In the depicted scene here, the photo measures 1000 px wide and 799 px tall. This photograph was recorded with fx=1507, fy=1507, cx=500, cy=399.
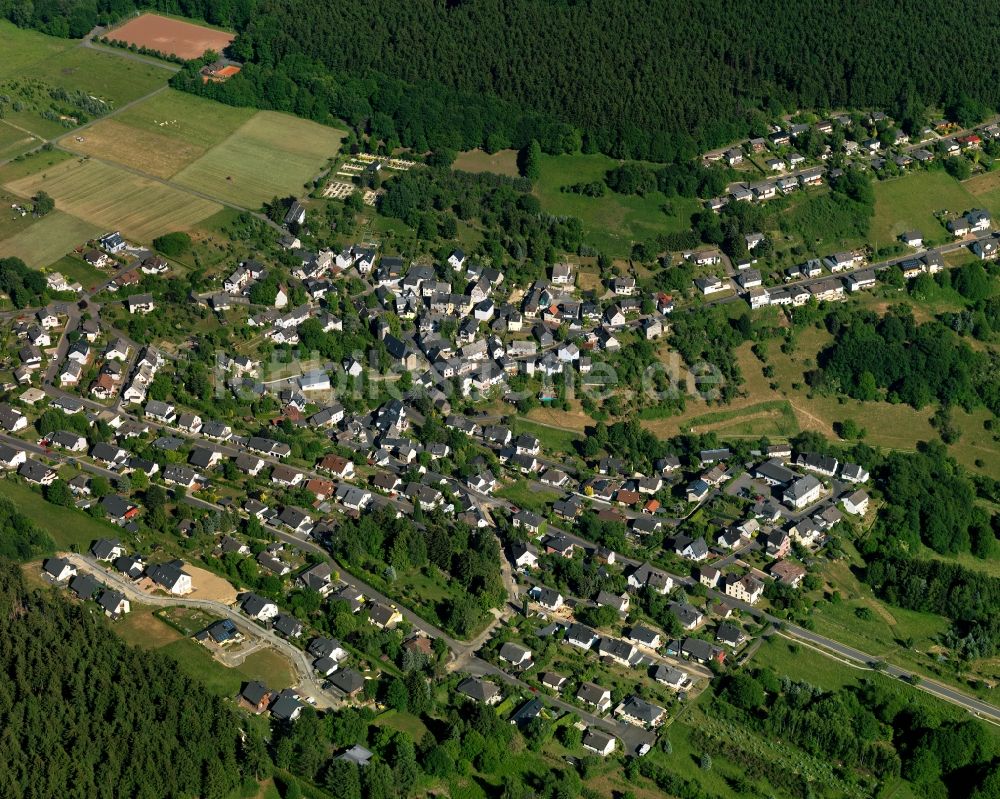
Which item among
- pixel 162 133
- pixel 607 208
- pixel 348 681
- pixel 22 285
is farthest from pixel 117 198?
pixel 348 681

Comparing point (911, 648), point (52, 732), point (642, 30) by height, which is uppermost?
point (642, 30)

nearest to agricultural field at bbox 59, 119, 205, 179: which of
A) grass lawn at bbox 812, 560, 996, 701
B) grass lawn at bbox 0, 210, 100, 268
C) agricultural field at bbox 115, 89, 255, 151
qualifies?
agricultural field at bbox 115, 89, 255, 151

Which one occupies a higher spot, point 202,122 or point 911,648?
point 202,122

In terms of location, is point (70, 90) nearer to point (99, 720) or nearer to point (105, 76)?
point (105, 76)

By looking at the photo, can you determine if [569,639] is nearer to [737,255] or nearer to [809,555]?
[809,555]

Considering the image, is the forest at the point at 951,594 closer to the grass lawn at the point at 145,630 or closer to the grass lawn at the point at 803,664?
the grass lawn at the point at 803,664

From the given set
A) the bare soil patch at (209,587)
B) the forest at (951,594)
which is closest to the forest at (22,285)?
the bare soil patch at (209,587)

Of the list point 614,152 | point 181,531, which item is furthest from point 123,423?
point 614,152
